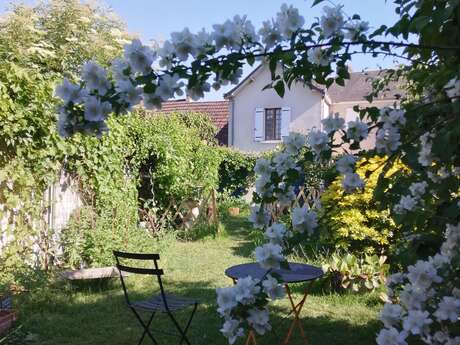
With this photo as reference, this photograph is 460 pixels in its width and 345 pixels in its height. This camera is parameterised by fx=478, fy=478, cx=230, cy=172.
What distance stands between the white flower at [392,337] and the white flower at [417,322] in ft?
0.09

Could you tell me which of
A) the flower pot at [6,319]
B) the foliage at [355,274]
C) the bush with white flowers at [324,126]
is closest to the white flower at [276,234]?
the bush with white flowers at [324,126]

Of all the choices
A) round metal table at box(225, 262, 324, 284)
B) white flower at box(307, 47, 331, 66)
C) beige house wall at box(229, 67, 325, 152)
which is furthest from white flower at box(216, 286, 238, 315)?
beige house wall at box(229, 67, 325, 152)

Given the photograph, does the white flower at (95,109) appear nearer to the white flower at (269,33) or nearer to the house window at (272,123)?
the white flower at (269,33)

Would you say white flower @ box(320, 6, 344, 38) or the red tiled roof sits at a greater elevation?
the red tiled roof

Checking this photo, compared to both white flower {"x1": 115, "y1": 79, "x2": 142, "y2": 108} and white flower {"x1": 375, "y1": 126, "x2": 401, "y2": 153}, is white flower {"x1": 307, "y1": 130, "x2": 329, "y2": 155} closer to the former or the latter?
white flower {"x1": 375, "y1": 126, "x2": 401, "y2": 153}

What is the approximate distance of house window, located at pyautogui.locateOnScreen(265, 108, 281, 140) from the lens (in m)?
18.2

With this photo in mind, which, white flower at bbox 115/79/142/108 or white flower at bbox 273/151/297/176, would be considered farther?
white flower at bbox 273/151/297/176

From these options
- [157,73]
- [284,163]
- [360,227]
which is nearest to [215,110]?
[360,227]

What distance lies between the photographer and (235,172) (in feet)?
49.9

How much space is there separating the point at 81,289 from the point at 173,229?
359 cm

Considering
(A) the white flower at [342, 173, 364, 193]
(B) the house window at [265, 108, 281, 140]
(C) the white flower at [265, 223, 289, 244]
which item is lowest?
(C) the white flower at [265, 223, 289, 244]

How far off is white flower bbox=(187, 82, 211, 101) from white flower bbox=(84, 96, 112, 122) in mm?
256

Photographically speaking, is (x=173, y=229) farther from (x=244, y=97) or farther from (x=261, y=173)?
(x=244, y=97)

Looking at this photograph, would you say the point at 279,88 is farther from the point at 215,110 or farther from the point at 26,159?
the point at 215,110
